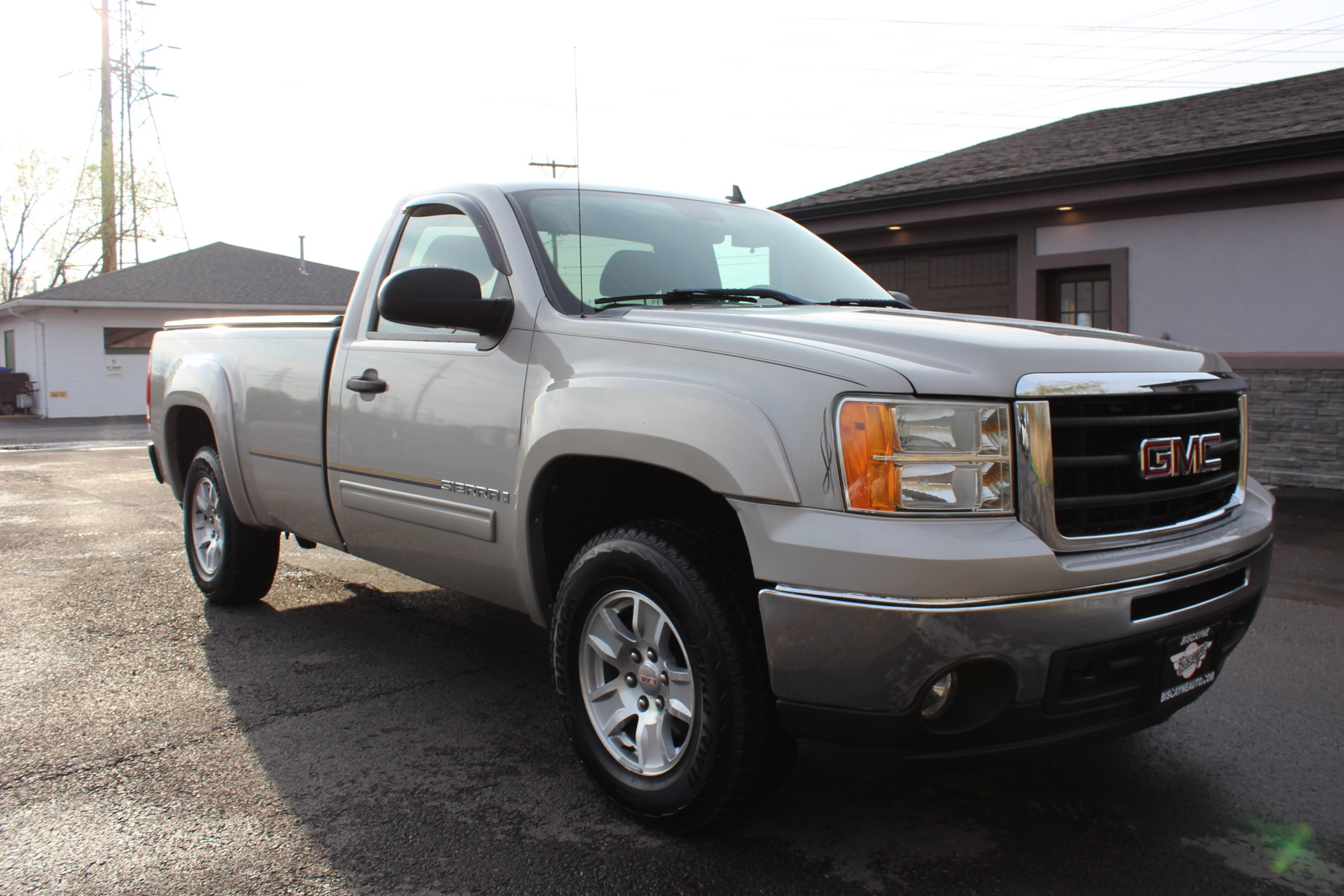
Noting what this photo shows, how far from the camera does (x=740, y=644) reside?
102 inches

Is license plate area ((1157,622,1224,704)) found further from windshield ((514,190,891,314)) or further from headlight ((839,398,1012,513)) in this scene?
windshield ((514,190,891,314))

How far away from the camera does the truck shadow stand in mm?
2670

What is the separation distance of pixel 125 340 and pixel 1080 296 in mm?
26429

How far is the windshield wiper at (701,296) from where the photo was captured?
351cm

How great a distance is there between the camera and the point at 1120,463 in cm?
259

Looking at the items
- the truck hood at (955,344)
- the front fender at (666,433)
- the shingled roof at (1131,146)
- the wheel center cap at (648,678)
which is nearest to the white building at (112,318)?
the shingled roof at (1131,146)

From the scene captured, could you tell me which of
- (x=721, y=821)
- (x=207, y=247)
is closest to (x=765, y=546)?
(x=721, y=821)

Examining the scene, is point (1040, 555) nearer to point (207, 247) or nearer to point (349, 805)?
point (349, 805)

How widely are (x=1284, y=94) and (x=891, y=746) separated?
532 inches

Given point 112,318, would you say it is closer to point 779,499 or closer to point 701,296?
point 701,296

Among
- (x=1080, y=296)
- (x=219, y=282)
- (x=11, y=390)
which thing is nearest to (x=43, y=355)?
(x=11, y=390)

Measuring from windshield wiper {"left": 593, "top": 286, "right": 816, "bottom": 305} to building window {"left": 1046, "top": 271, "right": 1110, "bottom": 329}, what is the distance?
31.8 ft

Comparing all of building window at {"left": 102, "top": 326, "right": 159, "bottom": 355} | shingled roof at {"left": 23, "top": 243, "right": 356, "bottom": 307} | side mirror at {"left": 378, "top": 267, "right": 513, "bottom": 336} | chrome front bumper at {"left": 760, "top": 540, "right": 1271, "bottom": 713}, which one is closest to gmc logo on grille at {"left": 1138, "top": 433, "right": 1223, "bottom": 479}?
chrome front bumper at {"left": 760, "top": 540, "right": 1271, "bottom": 713}

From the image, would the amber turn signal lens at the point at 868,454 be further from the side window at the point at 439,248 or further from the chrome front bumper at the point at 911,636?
the side window at the point at 439,248
